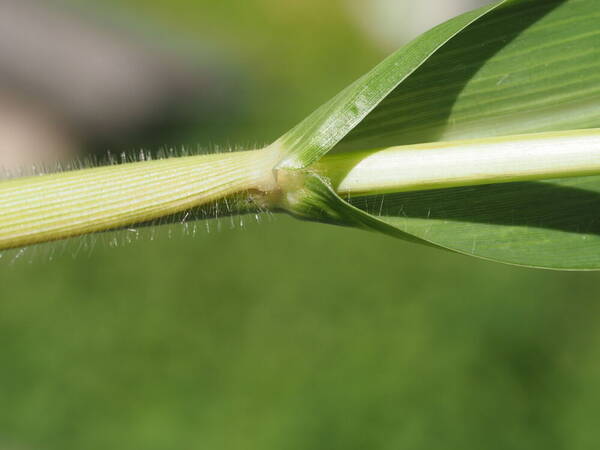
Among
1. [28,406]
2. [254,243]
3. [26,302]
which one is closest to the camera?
[28,406]

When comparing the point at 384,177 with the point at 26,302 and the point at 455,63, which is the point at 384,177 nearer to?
the point at 455,63

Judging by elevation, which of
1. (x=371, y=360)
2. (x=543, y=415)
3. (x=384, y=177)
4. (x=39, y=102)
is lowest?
(x=543, y=415)

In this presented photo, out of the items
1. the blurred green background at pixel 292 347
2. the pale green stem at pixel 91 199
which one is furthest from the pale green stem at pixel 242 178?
the blurred green background at pixel 292 347

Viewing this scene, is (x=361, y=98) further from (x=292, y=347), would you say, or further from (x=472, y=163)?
(x=292, y=347)

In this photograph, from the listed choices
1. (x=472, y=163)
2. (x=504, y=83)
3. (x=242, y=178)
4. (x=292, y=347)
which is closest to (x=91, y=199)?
(x=242, y=178)

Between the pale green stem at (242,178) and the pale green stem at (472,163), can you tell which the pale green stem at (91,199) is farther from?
the pale green stem at (472,163)

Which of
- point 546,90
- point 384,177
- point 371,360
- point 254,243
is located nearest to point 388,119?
point 384,177
